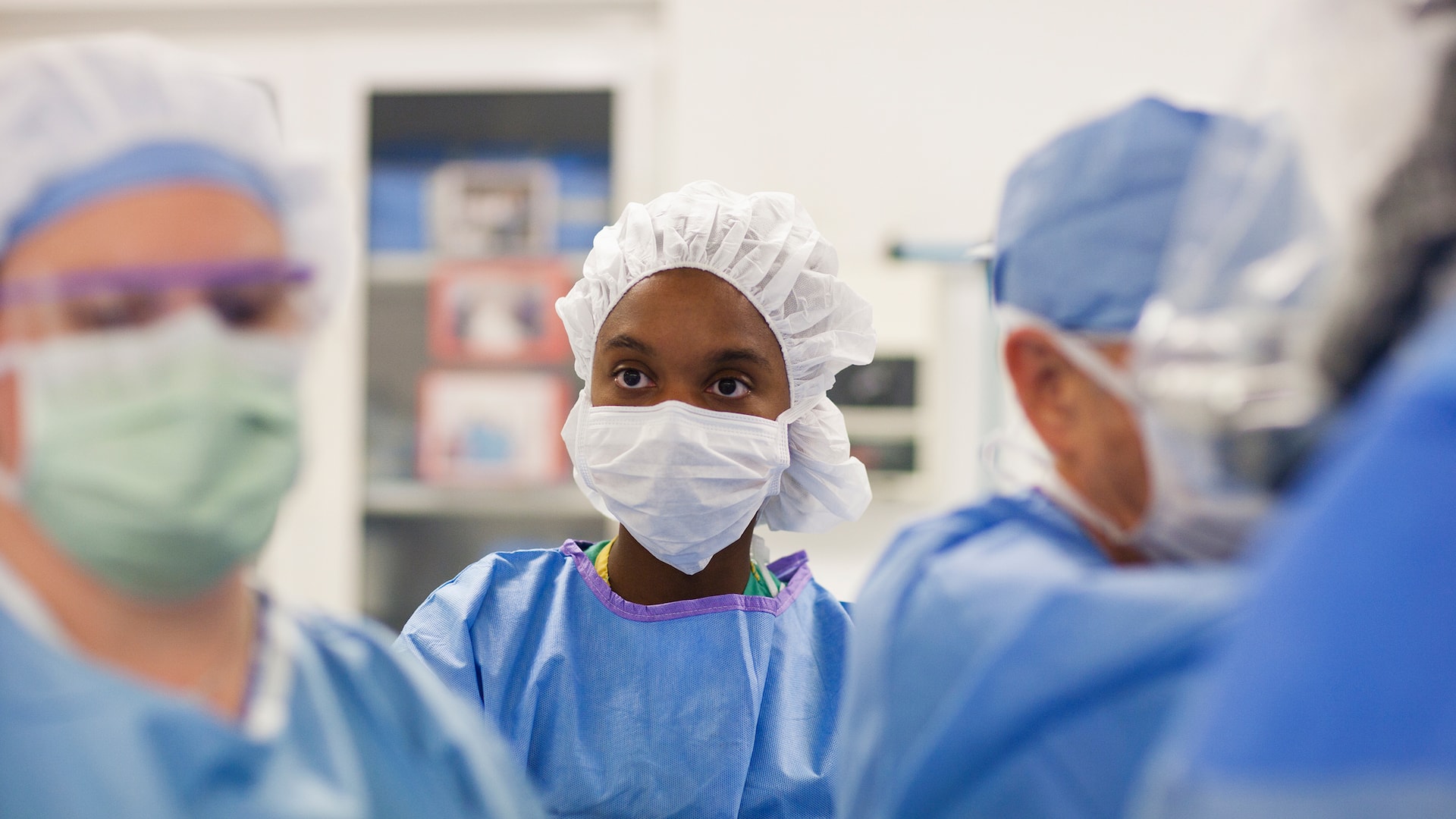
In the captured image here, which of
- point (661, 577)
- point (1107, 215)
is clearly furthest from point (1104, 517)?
point (661, 577)

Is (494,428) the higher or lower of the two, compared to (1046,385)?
lower

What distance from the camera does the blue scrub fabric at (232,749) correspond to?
0.57 metres

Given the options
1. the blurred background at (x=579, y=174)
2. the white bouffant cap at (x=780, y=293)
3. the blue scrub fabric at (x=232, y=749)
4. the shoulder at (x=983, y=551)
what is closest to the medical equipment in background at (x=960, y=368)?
the blurred background at (x=579, y=174)

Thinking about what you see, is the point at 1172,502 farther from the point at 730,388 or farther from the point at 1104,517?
the point at 730,388

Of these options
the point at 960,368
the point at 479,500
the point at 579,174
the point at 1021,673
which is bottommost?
the point at 479,500

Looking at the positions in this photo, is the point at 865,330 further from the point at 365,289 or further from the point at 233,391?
the point at 365,289

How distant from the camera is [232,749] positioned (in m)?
0.62

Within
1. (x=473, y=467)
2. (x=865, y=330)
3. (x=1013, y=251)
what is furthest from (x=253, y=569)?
A: (x=473, y=467)

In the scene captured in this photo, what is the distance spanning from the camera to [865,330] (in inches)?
53.6

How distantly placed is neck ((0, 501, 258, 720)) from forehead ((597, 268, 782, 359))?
2.01ft

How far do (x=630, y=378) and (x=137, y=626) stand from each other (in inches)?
26.3

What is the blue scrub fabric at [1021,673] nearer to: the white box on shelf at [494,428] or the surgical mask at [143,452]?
the surgical mask at [143,452]

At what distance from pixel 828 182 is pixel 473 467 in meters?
1.23

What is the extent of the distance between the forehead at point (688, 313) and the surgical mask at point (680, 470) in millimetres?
86
